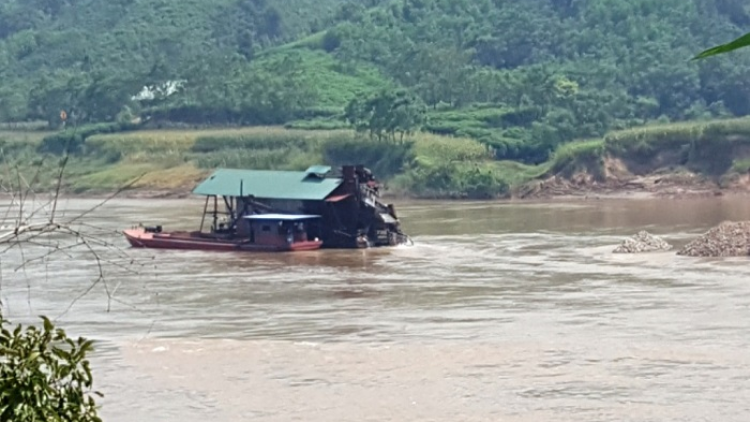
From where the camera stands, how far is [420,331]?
22.2 metres

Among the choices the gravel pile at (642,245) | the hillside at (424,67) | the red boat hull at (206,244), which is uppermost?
the hillside at (424,67)

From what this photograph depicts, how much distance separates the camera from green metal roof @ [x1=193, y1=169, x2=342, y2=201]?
36688 millimetres

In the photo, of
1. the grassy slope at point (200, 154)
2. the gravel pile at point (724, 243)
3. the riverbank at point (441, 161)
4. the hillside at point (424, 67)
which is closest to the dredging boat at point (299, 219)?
the gravel pile at point (724, 243)

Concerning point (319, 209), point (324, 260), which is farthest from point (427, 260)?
point (319, 209)

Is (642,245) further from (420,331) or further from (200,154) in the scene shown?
(200,154)

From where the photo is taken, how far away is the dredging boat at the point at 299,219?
36000mm

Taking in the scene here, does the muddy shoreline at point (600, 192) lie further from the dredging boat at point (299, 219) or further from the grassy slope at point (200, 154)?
the dredging boat at point (299, 219)

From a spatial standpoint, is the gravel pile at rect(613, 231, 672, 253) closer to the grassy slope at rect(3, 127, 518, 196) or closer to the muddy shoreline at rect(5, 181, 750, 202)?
the muddy shoreline at rect(5, 181, 750, 202)

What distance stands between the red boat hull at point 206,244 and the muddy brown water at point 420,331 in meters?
0.62

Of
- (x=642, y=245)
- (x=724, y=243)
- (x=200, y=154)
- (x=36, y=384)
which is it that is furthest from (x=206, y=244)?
(x=36, y=384)

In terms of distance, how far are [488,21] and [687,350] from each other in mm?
65425

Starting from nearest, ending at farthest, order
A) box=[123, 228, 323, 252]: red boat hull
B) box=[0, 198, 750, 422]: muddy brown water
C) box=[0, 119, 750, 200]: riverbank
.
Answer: box=[0, 198, 750, 422]: muddy brown water → box=[123, 228, 323, 252]: red boat hull → box=[0, 119, 750, 200]: riverbank

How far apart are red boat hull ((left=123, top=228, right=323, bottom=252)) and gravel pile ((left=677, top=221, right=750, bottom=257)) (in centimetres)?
937

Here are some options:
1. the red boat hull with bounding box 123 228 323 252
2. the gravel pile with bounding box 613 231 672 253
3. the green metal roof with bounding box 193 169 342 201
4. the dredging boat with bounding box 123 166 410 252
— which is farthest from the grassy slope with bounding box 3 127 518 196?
the gravel pile with bounding box 613 231 672 253
